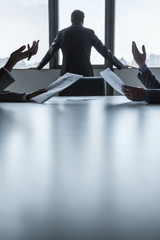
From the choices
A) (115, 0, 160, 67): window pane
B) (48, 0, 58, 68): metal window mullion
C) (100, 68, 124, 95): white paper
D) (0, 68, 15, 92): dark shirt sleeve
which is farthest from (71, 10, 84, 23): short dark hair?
(0, 68, 15, 92): dark shirt sleeve

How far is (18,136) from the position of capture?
513mm

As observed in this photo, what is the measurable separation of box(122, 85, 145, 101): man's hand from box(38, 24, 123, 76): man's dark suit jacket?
195 centimetres

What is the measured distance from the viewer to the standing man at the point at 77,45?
2994 millimetres

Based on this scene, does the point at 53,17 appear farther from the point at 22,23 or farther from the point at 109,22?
the point at 109,22

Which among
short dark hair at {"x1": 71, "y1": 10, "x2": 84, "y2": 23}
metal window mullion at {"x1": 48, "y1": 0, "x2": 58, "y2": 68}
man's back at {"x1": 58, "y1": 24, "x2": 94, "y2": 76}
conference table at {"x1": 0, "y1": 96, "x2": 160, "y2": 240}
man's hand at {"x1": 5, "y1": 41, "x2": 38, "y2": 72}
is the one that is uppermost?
metal window mullion at {"x1": 48, "y1": 0, "x2": 58, "y2": 68}

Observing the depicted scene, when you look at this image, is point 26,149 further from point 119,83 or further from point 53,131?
point 119,83

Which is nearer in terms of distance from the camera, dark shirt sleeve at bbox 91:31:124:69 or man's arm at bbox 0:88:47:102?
man's arm at bbox 0:88:47:102

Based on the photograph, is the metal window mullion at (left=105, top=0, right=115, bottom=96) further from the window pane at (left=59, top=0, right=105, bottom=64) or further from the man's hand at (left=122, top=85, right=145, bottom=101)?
the man's hand at (left=122, top=85, right=145, bottom=101)

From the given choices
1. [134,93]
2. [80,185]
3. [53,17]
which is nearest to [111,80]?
[134,93]

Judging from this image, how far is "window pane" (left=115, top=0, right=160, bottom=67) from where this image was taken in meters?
3.57

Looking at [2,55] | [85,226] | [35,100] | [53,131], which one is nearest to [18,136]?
[53,131]

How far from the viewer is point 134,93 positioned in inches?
45.6

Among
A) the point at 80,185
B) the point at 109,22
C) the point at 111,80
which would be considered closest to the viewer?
the point at 80,185

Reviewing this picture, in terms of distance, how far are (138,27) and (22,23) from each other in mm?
1387
